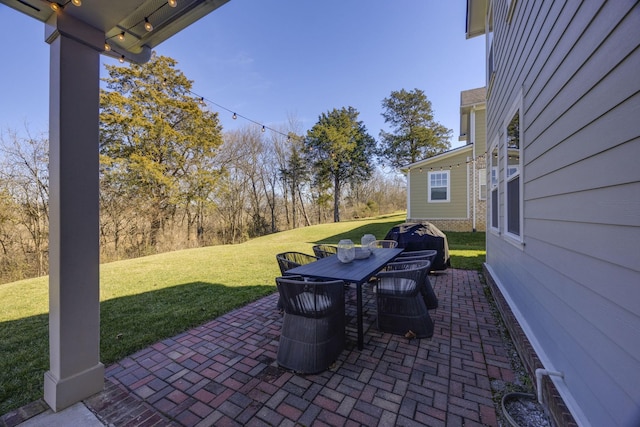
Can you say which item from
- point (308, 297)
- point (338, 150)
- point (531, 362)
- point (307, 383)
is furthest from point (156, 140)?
point (531, 362)

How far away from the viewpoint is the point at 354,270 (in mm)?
2904

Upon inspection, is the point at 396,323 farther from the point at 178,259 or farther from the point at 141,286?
the point at 178,259

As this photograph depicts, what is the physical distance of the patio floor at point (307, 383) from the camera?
5.96ft

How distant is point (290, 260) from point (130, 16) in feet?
9.50

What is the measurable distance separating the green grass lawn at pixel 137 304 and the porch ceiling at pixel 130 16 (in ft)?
9.04

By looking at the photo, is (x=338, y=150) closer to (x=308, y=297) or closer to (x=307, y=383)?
(x=308, y=297)

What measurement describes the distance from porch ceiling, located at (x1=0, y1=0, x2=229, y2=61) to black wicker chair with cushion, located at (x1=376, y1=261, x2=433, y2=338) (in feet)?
9.64

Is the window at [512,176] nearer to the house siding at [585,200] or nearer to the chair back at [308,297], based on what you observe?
the house siding at [585,200]

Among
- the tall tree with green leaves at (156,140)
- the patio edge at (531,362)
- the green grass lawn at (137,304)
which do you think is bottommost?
the green grass lawn at (137,304)

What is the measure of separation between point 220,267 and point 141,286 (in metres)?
1.82

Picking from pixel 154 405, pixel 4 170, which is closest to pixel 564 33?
pixel 154 405

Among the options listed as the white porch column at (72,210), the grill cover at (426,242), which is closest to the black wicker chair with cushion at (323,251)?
the grill cover at (426,242)

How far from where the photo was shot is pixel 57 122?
5.95 feet

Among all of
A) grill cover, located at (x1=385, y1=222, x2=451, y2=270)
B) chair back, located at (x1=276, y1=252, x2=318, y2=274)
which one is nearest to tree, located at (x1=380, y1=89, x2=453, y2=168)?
grill cover, located at (x1=385, y1=222, x2=451, y2=270)
